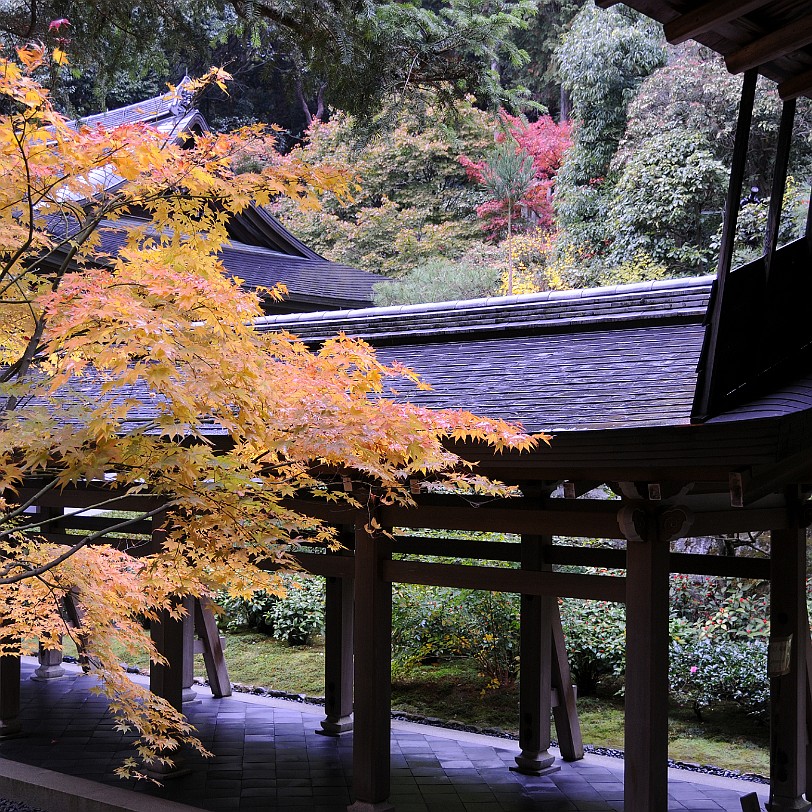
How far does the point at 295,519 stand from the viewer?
4.52 m

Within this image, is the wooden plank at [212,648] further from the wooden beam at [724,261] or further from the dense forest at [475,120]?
the wooden beam at [724,261]

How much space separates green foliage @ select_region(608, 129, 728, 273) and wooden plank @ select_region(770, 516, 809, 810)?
33.7 ft

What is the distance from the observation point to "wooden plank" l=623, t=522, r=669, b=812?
4.47m

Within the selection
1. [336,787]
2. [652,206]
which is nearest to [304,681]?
[336,787]

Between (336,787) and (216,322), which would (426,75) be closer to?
(216,322)

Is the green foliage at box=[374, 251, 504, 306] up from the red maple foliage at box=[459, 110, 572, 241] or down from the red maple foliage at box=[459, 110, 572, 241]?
down

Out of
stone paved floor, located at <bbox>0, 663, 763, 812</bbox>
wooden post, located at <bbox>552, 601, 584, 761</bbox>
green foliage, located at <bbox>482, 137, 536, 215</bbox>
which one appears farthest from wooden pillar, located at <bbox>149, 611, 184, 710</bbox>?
green foliage, located at <bbox>482, 137, 536, 215</bbox>

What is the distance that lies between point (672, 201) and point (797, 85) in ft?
36.4

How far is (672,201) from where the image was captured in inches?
Answer: 606

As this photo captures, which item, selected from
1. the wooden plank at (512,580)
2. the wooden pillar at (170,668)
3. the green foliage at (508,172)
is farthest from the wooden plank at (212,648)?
the green foliage at (508,172)

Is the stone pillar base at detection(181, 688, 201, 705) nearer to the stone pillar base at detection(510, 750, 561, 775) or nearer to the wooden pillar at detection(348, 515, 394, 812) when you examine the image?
the stone pillar base at detection(510, 750, 561, 775)

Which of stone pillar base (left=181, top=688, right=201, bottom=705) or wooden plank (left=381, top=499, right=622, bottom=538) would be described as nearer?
wooden plank (left=381, top=499, right=622, bottom=538)

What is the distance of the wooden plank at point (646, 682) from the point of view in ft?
14.7

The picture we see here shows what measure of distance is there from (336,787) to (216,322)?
4484 millimetres
